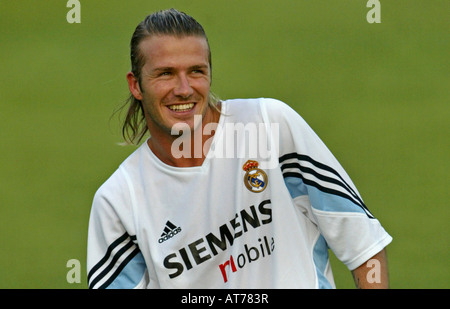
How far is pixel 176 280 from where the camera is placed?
3.23 m

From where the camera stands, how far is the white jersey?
3059 mm

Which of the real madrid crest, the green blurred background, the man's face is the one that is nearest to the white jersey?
the real madrid crest

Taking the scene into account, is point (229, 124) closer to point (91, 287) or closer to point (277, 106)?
point (277, 106)

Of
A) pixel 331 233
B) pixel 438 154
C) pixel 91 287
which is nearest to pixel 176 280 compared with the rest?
pixel 91 287

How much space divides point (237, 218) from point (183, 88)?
523 mm

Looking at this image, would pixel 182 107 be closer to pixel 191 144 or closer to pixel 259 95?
pixel 191 144

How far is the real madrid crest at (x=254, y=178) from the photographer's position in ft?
10.3

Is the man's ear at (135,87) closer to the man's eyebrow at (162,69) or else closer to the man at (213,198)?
the man at (213,198)

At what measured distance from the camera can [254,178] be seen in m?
3.16

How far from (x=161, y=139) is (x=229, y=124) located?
28 centimetres

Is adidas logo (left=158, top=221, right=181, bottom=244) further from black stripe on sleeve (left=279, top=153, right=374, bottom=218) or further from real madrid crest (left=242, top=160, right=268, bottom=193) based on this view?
black stripe on sleeve (left=279, top=153, right=374, bottom=218)

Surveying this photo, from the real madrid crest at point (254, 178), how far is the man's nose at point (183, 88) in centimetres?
35

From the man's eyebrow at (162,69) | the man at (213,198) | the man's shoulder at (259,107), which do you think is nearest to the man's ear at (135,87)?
the man at (213,198)

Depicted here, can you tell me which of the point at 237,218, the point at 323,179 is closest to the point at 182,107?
the point at 237,218
